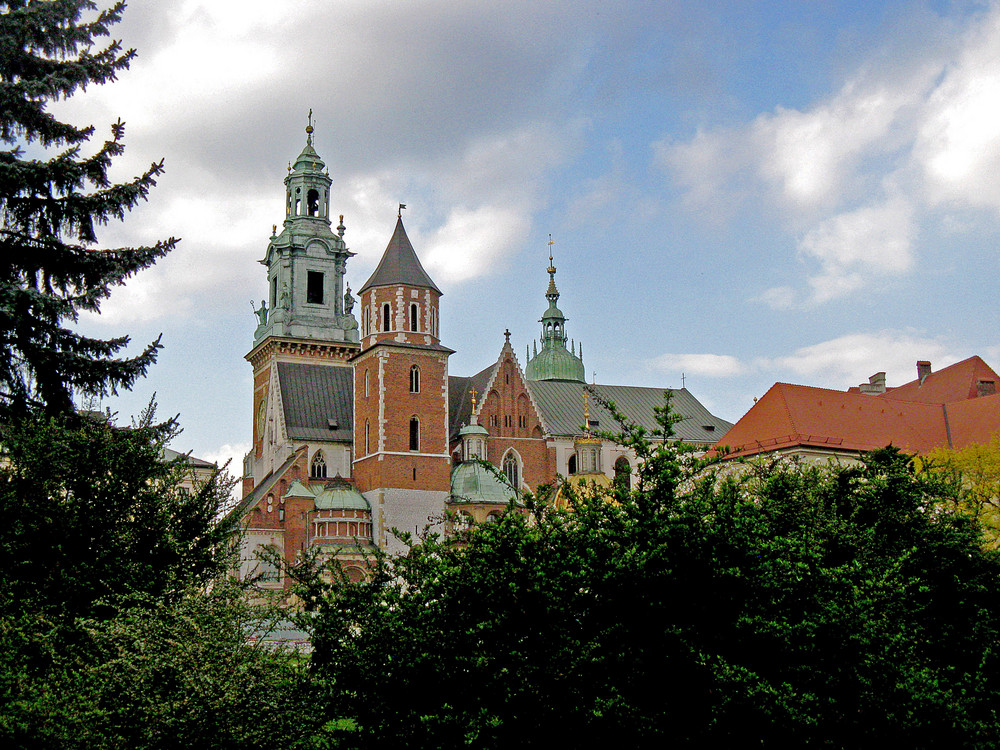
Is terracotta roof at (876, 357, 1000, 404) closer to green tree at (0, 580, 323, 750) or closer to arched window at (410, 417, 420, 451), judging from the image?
arched window at (410, 417, 420, 451)

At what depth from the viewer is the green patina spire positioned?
255 feet

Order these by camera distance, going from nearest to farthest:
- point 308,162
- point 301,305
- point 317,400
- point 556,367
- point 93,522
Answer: point 93,522, point 317,400, point 301,305, point 308,162, point 556,367


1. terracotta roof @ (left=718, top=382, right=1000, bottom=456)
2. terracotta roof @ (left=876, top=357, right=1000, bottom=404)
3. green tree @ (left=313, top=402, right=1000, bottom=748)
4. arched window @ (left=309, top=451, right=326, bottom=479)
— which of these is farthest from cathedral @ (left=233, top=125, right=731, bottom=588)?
green tree @ (left=313, top=402, right=1000, bottom=748)

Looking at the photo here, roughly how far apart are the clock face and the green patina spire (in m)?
19.9

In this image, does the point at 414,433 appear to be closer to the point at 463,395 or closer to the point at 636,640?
the point at 463,395

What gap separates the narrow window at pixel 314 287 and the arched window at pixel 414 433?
1721cm

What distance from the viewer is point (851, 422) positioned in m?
54.2

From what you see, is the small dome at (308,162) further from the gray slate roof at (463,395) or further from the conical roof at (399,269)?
the gray slate roof at (463,395)

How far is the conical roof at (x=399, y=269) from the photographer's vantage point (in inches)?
2269

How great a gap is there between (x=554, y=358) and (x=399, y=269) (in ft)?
76.4

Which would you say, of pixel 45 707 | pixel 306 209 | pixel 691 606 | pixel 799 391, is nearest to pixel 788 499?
pixel 691 606

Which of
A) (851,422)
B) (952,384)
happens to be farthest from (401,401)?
(952,384)

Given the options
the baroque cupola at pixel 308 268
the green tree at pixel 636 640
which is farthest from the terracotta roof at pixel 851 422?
the green tree at pixel 636 640

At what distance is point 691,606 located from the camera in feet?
41.9
